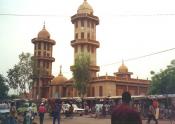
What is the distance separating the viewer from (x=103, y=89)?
190ft

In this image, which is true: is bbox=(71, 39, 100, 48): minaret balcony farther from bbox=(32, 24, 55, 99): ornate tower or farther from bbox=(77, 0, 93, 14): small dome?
bbox=(32, 24, 55, 99): ornate tower

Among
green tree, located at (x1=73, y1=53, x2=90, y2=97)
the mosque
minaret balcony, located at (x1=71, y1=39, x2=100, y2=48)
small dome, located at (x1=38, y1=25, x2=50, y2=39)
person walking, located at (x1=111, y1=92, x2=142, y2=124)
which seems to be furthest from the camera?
small dome, located at (x1=38, y1=25, x2=50, y2=39)

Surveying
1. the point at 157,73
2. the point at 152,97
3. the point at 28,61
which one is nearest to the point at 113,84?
the point at 157,73

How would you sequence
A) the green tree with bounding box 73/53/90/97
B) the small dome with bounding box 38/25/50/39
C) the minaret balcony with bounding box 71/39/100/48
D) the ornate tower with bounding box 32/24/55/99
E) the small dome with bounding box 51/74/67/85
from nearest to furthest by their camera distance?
the green tree with bounding box 73/53/90/97
the minaret balcony with bounding box 71/39/100/48
the small dome with bounding box 51/74/67/85
the ornate tower with bounding box 32/24/55/99
the small dome with bounding box 38/25/50/39

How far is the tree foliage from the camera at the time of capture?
1679 inches

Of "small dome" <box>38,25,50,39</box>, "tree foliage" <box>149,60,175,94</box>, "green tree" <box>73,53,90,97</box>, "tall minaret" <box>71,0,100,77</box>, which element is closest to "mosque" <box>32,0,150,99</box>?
"tall minaret" <box>71,0,100,77</box>

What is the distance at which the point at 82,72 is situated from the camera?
52.2m

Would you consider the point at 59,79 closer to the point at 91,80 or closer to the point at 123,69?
the point at 91,80

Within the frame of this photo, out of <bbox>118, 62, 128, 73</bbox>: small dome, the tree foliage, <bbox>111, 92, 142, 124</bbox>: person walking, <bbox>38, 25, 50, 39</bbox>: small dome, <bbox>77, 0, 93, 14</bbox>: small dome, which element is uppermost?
<bbox>77, 0, 93, 14</bbox>: small dome

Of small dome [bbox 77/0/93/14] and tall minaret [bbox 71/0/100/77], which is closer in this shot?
tall minaret [bbox 71/0/100/77]

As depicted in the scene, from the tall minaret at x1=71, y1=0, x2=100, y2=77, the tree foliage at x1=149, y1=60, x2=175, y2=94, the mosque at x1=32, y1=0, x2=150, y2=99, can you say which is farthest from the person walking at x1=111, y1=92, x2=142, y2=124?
the tall minaret at x1=71, y1=0, x2=100, y2=77

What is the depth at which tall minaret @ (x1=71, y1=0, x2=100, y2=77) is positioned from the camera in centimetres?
6438

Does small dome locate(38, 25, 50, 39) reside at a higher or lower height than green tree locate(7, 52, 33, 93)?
higher

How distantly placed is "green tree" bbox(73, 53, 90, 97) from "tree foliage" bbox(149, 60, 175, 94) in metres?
11.4
